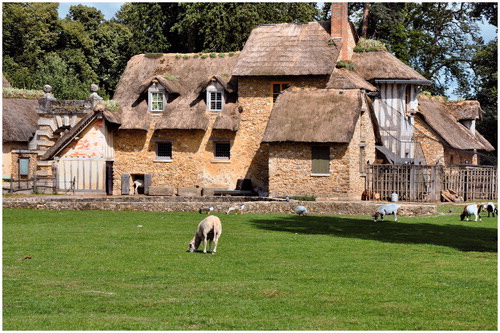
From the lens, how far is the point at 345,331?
10.3 meters

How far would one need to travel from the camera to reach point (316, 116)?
39969mm

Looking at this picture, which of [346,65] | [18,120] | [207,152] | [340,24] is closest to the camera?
[340,24]

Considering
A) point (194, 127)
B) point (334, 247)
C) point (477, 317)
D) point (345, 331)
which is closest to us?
point (345, 331)

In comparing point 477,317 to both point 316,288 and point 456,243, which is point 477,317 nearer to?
point 316,288

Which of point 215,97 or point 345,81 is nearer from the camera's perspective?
point 345,81

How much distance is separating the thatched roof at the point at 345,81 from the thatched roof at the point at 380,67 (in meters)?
1.56

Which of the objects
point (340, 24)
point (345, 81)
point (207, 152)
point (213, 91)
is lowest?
point (207, 152)

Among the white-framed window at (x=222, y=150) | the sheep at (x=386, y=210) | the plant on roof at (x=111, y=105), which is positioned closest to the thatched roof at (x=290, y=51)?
the white-framed window at (x=222, y=150)

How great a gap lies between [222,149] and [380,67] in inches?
388

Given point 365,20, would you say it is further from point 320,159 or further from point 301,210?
point 301,210

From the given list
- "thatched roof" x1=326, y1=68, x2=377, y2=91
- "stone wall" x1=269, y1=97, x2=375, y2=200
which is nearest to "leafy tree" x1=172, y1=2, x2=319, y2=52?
"thatched roof" x1=326, y1=68, x2=377, y2=91

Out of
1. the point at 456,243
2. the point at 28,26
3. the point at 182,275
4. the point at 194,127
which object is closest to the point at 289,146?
the point at 194,127

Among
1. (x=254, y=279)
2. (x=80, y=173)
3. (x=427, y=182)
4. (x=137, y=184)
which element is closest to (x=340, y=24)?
(x=427, y=182)

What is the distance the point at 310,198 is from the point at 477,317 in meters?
27.0
